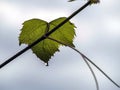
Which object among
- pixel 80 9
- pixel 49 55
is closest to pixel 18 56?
pixel 80 9

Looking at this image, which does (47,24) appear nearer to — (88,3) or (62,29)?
(62,29)

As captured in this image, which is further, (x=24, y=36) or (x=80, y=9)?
(x=24, y=36)

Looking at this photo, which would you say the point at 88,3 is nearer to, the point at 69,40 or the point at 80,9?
the point at 80,9

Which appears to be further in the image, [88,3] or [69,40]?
[69,40]

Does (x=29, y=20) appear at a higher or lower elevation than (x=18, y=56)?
higher

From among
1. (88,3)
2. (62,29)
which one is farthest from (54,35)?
(88,3)
